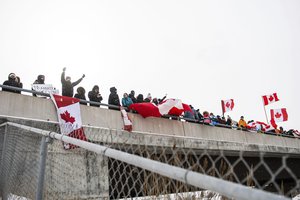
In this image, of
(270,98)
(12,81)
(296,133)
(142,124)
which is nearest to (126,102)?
(142,124)

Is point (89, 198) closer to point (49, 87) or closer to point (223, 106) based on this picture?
point (49, 87)

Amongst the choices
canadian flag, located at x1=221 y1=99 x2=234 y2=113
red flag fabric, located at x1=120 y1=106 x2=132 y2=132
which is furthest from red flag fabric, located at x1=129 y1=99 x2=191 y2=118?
canadian flag, located at x1=221 y1=99 x2=234 y2=113

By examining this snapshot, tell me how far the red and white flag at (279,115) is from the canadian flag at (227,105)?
473 cm

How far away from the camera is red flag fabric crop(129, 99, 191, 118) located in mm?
11047

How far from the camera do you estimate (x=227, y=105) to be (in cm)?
2223

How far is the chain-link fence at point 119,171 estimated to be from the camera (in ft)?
4.54

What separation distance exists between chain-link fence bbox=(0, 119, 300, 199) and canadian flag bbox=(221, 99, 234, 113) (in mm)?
9527

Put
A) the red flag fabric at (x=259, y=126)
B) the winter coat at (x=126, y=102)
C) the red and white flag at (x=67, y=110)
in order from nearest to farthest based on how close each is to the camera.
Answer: the red and white flag at (x=67, y=110), the winter coat at (x=126, y=102), the red flag fabric at (x=259, y=126)

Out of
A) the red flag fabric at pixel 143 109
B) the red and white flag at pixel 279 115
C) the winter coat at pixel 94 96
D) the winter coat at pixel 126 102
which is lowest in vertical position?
the red flag fabric at pixel 143 109

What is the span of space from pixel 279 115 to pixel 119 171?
73.9 feet

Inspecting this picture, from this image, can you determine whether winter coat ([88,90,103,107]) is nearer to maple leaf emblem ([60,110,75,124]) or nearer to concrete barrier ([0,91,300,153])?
concrete barrier ([0,91,300,153])

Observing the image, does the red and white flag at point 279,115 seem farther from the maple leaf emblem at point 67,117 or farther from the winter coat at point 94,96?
the maple leaf emblem at point 67,117

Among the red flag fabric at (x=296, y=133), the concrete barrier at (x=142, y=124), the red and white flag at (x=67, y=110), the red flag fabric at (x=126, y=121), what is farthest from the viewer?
the red flag fabric at (x=296, y=133)

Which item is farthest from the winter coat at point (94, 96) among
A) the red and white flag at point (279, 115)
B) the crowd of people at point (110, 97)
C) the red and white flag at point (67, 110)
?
the red and white flag at point (279, 115)
